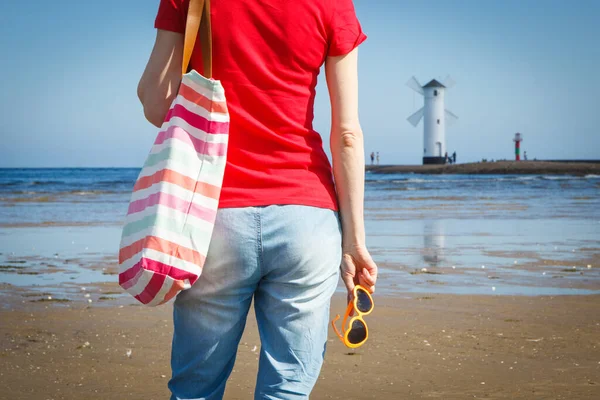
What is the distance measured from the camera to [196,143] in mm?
1688

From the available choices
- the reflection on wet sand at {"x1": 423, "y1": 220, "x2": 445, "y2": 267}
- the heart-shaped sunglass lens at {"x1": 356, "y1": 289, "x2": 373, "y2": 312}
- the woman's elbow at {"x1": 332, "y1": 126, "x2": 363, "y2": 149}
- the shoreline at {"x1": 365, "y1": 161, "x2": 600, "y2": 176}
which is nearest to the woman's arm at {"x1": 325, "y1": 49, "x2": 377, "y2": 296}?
the woman's elbow at {"x1": 332, "y1": 126, "x2": 363, "y2": 149}

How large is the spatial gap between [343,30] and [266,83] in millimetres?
241

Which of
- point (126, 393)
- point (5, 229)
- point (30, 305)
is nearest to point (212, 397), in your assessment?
point (126, 393)

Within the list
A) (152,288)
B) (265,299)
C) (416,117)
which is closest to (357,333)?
(265,299)

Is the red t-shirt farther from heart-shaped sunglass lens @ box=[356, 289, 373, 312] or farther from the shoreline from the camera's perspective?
the shoreline

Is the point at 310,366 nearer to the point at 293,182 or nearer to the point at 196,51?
the point at 293,182

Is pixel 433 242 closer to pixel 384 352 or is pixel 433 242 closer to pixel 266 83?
pixel 384 352

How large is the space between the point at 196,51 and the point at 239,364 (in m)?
2.69

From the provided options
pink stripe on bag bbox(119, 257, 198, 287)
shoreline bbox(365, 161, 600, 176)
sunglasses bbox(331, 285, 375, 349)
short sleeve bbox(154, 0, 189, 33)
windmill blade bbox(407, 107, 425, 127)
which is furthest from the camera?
windmill blade bbox(407, 107, 425, 127)

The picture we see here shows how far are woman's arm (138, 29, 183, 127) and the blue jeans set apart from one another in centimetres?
32

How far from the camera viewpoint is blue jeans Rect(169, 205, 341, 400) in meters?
1.71

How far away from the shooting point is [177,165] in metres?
1.66

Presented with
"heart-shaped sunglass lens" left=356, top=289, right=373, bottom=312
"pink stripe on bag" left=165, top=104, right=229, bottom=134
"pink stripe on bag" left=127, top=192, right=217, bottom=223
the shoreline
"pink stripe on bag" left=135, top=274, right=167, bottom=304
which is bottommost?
the shoreline

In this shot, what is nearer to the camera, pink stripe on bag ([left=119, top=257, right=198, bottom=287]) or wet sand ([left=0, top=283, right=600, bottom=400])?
pink stripe on bag ([left=119, top=257, right=198, bottom=287])
